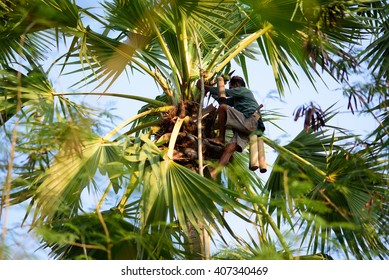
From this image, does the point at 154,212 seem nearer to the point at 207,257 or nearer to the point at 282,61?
the point at 207,257

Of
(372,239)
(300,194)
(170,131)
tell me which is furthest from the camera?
(170,131)

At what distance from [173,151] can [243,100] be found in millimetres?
1385

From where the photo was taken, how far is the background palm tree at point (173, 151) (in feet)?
21.0

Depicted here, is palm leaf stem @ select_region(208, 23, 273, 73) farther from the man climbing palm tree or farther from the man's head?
the man climbing palm tree

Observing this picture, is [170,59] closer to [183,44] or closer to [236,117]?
[183,44]

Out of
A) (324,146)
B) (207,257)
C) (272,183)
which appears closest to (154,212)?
(207,257)

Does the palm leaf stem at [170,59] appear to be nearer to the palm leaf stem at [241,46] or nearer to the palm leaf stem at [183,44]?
the palm leaf stem at [183,44]

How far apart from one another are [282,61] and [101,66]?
2.16 metres

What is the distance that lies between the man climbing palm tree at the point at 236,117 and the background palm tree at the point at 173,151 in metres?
0.18

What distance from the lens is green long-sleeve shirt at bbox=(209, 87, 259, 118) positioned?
8.82m

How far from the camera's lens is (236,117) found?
8.61 metres

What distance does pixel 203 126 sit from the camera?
339 inches

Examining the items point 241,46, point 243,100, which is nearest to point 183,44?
point 241,46

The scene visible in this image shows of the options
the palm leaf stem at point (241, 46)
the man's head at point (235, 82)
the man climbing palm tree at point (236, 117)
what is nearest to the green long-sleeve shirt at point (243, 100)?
the man climbing palm tree at point (236, 117)
